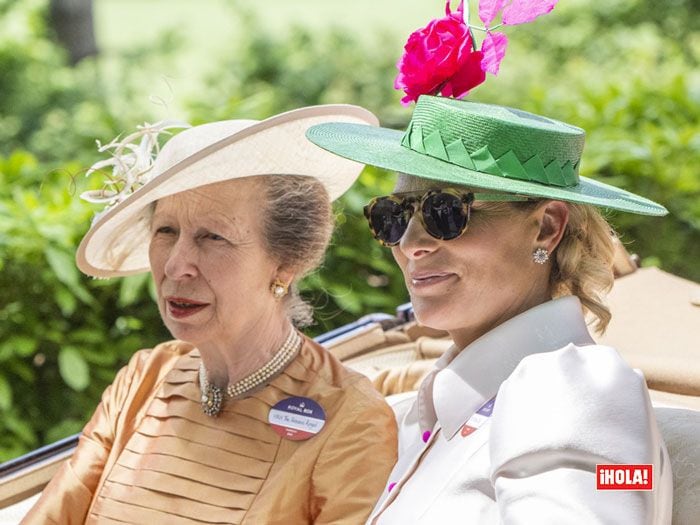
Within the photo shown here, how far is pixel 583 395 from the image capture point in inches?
66.5

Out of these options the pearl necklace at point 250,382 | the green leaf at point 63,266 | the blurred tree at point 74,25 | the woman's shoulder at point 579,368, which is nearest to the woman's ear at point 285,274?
the pearl necklace at point 250,382

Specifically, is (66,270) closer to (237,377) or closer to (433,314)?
(237,377)

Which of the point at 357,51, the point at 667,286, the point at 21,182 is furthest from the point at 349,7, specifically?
the point at 667,286

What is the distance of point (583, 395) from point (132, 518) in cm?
120

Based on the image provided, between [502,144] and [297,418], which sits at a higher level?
[502,144]

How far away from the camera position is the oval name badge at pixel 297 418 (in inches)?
95.8

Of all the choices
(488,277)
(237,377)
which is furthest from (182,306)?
(488,277)

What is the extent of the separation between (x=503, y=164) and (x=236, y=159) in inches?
28.2

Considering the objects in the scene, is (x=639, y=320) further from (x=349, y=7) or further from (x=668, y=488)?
(x=349, y=7)

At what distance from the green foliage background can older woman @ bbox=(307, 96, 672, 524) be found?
1.00 m

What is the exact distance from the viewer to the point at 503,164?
1976 millimetres

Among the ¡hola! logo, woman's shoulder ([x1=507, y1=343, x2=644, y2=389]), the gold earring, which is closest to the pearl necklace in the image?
the gold earring

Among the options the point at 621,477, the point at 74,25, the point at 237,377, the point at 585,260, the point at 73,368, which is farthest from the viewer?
the point at 74,25

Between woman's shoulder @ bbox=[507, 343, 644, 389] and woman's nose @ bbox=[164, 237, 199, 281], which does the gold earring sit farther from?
woman's shoulder @ bbox=[507, 343, 644, 389]
